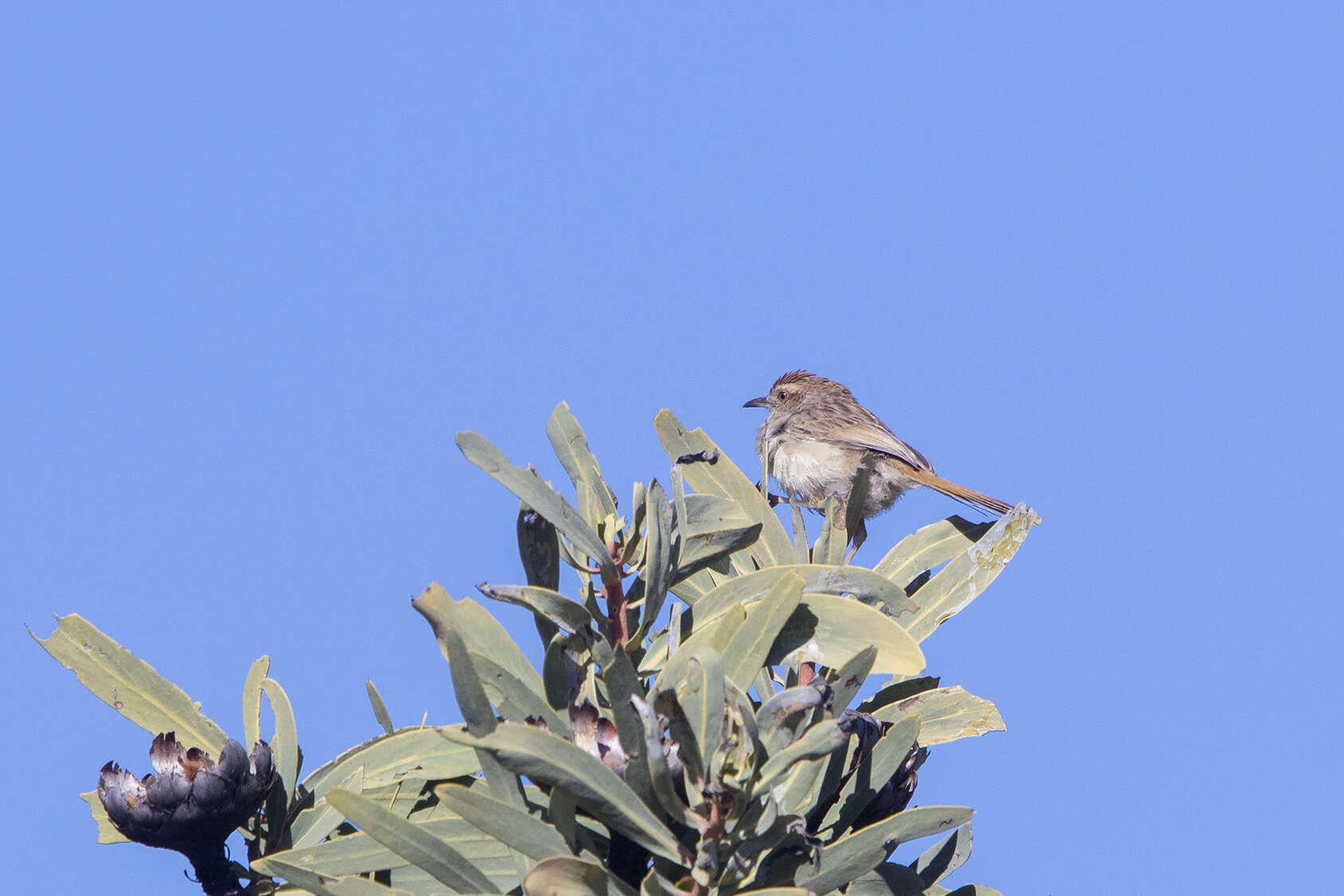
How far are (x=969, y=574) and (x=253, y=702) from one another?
1.65 metres

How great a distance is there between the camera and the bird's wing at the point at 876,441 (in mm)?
7418

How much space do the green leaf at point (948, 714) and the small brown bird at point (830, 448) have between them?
3.99 meters

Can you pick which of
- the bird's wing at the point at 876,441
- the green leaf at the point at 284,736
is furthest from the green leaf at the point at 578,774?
the bird's wing at the point at 876,441

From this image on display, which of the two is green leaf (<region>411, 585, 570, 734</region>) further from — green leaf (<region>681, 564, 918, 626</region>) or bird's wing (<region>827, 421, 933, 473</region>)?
bird's wing (<region>827, 421, 933, 473</region>)

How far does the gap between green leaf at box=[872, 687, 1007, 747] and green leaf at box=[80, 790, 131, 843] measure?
1605 millimetres

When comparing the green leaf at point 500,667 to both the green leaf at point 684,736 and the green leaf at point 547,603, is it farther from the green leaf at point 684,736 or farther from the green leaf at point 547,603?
the green leaf at point 684,736

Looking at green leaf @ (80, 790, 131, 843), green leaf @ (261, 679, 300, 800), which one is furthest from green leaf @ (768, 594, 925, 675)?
green leaf @ (80, 790, 131, 843)

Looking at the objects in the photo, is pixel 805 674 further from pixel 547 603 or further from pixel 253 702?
pixel 253 702

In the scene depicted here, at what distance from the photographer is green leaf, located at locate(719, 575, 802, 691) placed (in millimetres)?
2260

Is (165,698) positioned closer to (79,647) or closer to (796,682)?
(79,647)

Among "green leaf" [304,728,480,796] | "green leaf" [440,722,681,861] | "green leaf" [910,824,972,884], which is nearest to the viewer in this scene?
"green leaf" [440,722,681,861]

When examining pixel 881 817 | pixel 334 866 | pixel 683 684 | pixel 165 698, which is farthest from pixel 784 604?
pixel 165 698

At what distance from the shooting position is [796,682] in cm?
288

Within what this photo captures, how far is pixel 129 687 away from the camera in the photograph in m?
2.60
